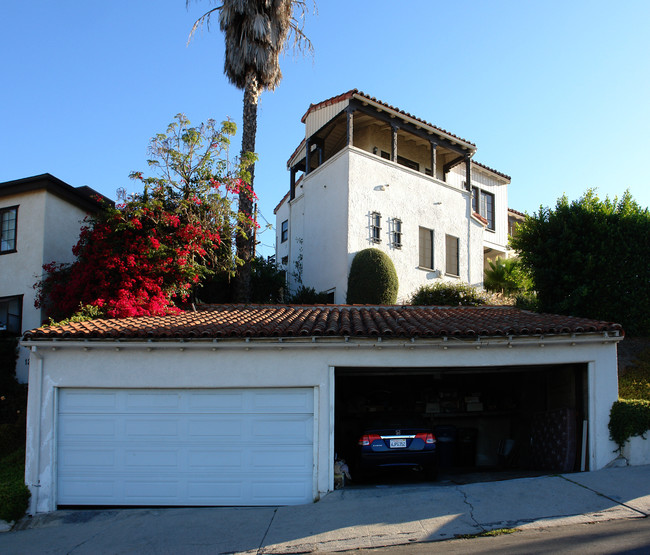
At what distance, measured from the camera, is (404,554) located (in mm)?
7375

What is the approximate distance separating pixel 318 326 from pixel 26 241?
31.8 feet

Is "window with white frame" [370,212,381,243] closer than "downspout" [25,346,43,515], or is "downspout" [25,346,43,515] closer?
"downspout" [25,346,43,515]

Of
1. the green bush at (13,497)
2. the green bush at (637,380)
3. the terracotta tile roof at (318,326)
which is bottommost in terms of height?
the green bush at (13,497)

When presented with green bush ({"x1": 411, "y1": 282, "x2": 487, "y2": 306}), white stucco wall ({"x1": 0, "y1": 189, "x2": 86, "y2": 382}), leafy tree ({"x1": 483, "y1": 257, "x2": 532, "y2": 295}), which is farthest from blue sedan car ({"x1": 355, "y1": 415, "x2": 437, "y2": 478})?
leafy tree ({"x1": 483, "y1": 257, "x2": 532, "y2": 295})

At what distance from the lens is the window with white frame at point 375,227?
2045 centimetres

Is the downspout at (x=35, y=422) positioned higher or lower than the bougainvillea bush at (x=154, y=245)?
lower

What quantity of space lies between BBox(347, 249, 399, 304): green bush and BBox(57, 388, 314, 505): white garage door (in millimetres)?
8329

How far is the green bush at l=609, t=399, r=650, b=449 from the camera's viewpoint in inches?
417

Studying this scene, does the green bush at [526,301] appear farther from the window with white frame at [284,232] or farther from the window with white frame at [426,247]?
the window with white frame at [284,232]

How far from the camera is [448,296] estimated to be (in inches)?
752

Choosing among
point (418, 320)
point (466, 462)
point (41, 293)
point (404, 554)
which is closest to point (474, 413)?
point (466, 462)

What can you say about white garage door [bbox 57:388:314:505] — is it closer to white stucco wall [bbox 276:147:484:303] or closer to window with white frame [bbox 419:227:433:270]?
white stucco wall [bbox 276:147:484:303]

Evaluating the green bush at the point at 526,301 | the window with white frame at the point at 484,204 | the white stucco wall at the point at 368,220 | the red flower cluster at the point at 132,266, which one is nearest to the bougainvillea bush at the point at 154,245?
the red flower cluster at the point at 132,266

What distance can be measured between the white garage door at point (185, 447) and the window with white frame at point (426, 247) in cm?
1214
